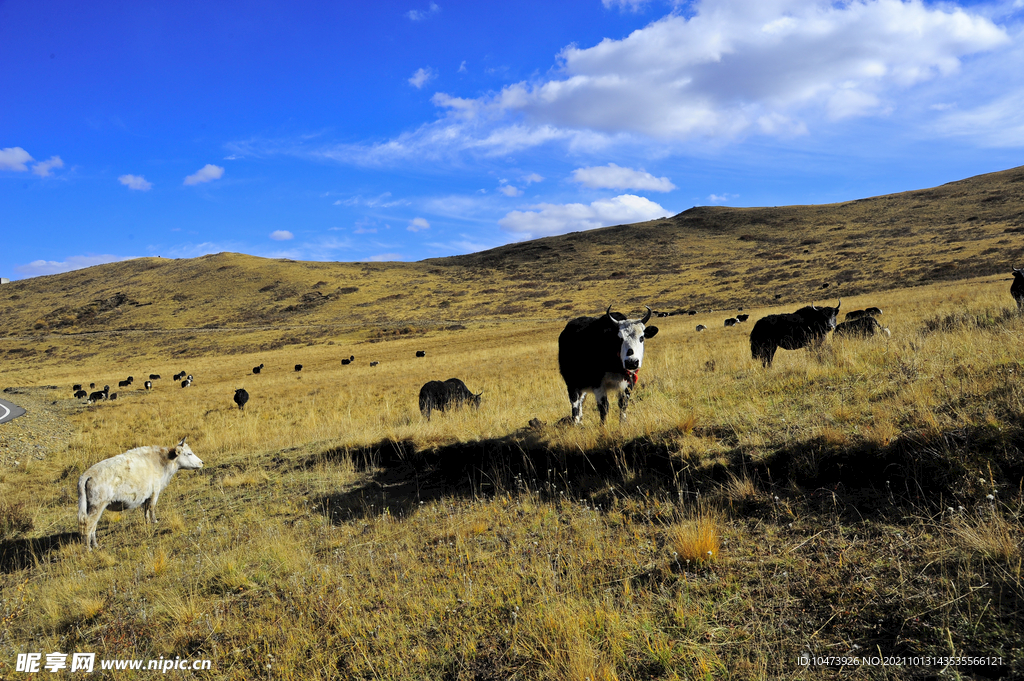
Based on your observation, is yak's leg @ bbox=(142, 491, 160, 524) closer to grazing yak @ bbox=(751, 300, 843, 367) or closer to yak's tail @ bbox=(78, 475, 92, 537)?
yak's tail @ bbox=(78, 475, 92, 537)

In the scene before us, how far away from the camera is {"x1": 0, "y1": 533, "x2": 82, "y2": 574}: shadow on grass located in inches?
316

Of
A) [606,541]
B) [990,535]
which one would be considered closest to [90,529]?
[606,541]

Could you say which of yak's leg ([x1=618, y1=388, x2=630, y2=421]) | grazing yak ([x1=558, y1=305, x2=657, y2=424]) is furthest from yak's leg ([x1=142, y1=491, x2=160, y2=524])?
yak's leg ([x1=618, y1=388, x2=630, y2=421])

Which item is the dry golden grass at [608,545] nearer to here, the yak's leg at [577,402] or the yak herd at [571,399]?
the yak's leg at [577,402]

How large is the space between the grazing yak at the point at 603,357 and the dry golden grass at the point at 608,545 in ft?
1.89

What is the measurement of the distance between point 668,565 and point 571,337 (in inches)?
263

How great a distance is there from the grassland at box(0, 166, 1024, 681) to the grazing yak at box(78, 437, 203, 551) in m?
0.43

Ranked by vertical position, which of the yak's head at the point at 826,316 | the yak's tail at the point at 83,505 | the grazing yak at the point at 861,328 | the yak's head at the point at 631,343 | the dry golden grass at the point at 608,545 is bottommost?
the dry golden grass at the point at 608,545

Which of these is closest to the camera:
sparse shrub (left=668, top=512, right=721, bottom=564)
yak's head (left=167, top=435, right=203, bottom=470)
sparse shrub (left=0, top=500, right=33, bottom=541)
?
sparse shrub (left=668, top=512, right=721, bottom=564)

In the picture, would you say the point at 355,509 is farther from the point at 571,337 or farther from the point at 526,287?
the point at 526,287

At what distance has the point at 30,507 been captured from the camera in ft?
35.7

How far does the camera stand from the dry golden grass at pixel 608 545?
3.87m

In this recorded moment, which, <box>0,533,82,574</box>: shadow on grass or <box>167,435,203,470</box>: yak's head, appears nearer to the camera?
<box>0,533,82,574</box>: shadow on grass

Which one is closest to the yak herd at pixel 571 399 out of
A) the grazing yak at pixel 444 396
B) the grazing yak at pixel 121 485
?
the grazing yak at pixel 121 485
